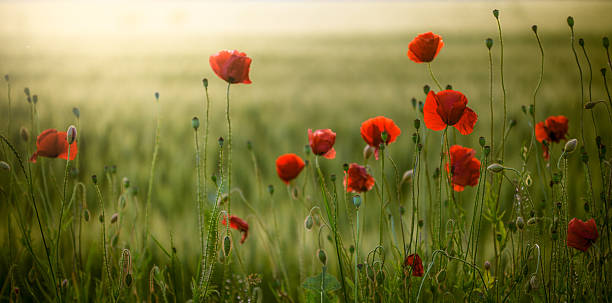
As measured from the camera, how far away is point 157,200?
1.59m

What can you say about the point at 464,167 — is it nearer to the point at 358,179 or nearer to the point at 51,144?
the point at 358,179

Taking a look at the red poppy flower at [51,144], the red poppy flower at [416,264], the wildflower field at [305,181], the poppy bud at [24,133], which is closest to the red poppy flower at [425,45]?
the wildflower field at [305,181]

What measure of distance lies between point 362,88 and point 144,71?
2005 mm

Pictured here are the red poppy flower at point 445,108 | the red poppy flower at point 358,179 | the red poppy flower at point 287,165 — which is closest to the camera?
the red poppy flower at point 445,108

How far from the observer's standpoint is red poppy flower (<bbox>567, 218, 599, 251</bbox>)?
903 mm

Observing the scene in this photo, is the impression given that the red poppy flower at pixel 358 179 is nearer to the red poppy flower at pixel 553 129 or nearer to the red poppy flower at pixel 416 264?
the red poppy flower at pixel 416 264

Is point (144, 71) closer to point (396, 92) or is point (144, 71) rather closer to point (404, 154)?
point (396, 92)

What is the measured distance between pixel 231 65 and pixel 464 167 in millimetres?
503

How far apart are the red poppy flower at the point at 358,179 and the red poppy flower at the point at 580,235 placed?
0.37 metres

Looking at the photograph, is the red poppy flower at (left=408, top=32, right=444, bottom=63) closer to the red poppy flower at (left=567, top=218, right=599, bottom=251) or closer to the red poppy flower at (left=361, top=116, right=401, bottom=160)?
the red poppy flower at (left=361, top=116, right=401, bottom=160)

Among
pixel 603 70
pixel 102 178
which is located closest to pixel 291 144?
pixel 102 178

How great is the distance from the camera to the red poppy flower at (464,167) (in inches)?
40.0

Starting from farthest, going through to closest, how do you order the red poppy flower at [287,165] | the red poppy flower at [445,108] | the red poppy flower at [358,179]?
the red poppy flower at [287,165] < the red poppy flower at [358,179] < the red poppy flower at [445,108]

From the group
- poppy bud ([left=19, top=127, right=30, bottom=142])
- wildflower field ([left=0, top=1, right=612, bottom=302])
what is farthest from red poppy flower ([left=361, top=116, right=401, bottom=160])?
poppy bud ([left=19, top=127, right=30, bottom=142])
